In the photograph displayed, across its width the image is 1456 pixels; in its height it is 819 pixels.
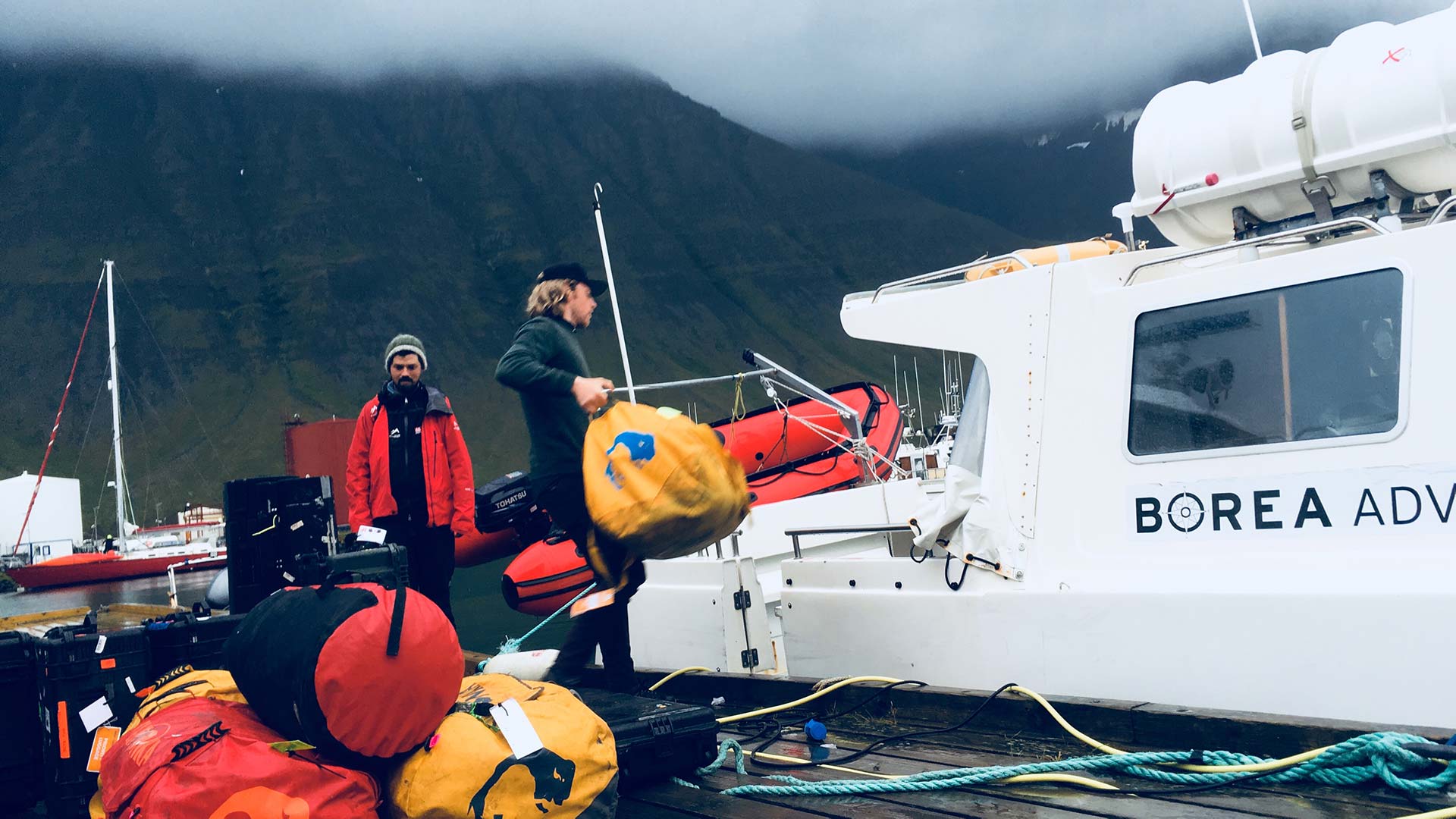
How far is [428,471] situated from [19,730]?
210cm

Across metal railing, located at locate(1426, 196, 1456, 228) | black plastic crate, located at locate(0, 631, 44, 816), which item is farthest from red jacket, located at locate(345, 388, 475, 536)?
metal railing, located at locate(1426, 196, 1456, 228)

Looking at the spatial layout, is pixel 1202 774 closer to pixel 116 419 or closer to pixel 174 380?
pixel 116 419

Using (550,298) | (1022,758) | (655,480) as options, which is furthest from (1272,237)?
(550,298)

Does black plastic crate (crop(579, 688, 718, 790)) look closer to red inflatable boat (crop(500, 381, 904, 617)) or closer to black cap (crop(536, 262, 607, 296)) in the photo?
black cap (crop(536, 262, 607, 296))

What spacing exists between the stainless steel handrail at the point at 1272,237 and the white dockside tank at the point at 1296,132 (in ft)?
0.65

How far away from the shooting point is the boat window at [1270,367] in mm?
3357

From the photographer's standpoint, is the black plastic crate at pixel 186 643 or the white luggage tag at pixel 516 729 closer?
the white luggage tag at pixel 516 729

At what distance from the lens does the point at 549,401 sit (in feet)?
14.0

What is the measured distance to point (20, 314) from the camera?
408 ft

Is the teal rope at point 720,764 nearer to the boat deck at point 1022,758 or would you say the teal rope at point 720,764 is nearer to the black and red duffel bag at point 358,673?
the boat deck at point 1022,758

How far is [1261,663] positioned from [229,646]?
10.4ft

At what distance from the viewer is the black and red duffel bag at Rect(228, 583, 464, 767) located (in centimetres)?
252

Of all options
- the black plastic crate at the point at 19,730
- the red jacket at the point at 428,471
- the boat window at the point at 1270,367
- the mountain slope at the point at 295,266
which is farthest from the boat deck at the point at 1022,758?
the mountain slope at the point at 295,266

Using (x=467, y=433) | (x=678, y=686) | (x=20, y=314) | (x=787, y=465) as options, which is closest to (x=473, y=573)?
(x=787, y=465)
